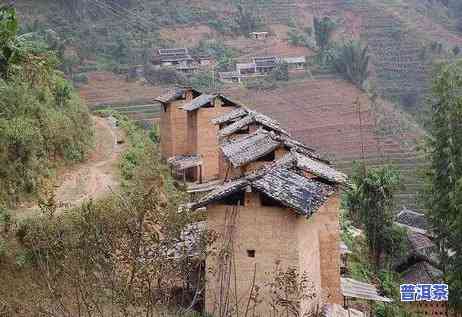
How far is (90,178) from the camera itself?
56.1ft

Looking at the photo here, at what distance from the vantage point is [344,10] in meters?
69.6

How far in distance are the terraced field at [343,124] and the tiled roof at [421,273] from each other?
13.6 metres

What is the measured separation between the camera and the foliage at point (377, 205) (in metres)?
22.2

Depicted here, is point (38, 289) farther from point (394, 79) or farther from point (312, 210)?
point (394, 79)

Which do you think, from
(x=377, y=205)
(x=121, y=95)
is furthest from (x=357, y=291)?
(x=121, y=95)

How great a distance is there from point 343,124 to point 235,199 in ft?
117

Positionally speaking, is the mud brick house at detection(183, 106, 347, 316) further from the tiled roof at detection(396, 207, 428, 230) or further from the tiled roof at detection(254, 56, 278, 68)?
the tiled roof at detection(254, 56, 278, 68)

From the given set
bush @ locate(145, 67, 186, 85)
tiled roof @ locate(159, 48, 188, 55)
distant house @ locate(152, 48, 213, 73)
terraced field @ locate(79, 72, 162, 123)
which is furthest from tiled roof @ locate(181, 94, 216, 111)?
tiled roof @ locate(159, 48, 188, 55)

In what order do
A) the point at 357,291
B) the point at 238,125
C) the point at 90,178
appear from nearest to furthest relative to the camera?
the point at 357,291, the point at 90,178, the point at 238,125

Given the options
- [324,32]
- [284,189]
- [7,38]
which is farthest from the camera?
[324,32]

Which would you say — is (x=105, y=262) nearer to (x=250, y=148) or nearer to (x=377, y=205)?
(x=250, y=148)

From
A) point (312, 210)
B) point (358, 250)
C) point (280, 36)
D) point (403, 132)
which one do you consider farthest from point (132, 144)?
point (280, 36)

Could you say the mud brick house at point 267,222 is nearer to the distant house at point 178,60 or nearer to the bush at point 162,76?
the bush at point 162,76

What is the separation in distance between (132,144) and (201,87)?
2217 cm
